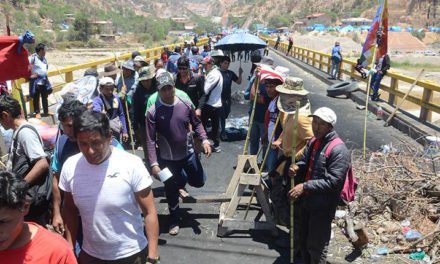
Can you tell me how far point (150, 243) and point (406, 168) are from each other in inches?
162

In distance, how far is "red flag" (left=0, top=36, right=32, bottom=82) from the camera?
14.8 ft

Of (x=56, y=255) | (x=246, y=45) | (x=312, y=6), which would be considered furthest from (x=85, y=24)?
(x=312, y=6)

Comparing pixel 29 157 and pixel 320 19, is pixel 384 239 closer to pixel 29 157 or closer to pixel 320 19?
pixel 29 157

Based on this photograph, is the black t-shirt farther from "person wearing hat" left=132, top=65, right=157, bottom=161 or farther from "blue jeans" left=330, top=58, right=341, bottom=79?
"blue jeans" left=330, top=58, right=341, bottom=79

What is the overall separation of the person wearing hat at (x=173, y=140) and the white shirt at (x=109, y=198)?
1.80m

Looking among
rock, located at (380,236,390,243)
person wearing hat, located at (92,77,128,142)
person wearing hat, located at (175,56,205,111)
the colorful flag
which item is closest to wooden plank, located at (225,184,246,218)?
rock, located at (380,236,390,243)

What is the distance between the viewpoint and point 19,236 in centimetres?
188

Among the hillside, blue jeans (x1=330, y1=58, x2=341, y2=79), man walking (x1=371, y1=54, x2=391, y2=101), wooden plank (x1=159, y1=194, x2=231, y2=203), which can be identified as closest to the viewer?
wooden plank (x1=159, y1=194, x2=231, y2=203)

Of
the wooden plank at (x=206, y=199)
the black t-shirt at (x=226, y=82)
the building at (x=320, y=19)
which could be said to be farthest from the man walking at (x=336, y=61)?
the building at (x=320, y=19)

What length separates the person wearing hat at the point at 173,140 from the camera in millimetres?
4458

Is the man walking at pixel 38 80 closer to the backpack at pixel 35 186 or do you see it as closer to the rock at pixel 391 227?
the backpack at pixel 35 186

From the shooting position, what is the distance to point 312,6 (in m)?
156

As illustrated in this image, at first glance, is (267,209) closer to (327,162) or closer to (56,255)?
(327,162)

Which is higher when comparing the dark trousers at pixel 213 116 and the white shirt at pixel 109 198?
the white shirt at pixel 109 198
